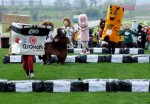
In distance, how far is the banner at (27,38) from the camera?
9773 mm

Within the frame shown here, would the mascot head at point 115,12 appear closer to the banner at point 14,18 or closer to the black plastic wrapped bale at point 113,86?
the banner at point 14,18

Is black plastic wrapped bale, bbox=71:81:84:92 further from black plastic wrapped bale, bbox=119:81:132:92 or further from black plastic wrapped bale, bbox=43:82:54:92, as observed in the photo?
black plastic wrapped bale, bbox=119:81:132:92

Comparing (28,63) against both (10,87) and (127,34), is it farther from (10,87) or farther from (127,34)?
(127,34)

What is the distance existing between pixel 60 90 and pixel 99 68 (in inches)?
134

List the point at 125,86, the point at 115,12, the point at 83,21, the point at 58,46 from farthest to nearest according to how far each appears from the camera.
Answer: the point at 83,21
the point at 115,12
the point at 58,46
the point at 125,86

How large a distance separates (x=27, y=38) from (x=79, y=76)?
54.7 inches

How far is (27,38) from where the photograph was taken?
9883mm

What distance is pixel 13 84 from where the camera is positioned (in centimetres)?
850

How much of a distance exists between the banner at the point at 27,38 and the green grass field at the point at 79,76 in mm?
613

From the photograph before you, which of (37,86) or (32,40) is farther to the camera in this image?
(32,40)

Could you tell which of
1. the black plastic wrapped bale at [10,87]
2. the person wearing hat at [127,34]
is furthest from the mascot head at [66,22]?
the black plastic wrapped bale at [10,87]

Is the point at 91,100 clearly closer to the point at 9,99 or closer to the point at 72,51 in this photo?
the point at 9,99

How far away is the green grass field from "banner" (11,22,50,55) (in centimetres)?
61

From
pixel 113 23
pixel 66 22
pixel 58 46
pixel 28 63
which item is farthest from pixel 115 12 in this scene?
pixel 28 63
